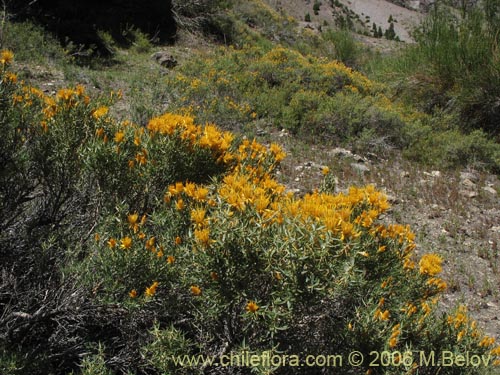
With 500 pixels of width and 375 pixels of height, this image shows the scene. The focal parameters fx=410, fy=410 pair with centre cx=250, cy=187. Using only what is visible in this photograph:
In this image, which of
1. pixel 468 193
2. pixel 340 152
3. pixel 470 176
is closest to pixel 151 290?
pixel 340 152

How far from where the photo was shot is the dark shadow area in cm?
898

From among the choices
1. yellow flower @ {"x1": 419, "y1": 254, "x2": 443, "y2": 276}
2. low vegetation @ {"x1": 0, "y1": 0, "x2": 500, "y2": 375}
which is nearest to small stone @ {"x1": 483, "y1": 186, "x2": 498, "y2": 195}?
low vegetation @ {"x1": 0, "y1": 0, "x2": 500, "y2": 375}

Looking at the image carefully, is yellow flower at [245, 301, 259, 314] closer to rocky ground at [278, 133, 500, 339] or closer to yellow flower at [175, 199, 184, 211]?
yellow flower at [175, 199, 184, 211]

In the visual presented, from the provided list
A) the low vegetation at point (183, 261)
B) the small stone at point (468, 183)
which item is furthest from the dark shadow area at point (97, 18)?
the small stone at point (468, 183)

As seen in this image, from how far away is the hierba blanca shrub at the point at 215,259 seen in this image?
1.67 m

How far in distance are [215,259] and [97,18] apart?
10.5m

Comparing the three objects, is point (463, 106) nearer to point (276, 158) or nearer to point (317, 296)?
point (276, 158)

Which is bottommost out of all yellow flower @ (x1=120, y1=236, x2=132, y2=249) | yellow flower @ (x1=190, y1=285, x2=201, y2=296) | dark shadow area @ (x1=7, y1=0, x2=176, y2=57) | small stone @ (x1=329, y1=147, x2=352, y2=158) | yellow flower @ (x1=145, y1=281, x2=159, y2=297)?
small stone @ (x1=329, y1=147, x2=352, y2=158)

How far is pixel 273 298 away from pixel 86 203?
162 centimetres

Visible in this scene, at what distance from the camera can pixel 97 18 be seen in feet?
34.1

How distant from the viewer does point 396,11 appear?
47938mm

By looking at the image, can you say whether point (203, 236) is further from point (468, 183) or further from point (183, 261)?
point (468, 183)

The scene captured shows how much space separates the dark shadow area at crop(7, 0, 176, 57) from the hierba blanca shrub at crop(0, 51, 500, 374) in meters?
6.77

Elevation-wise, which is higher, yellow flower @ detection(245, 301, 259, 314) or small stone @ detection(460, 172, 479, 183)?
yellow flower @ detection(245, 301, 259, 314)
